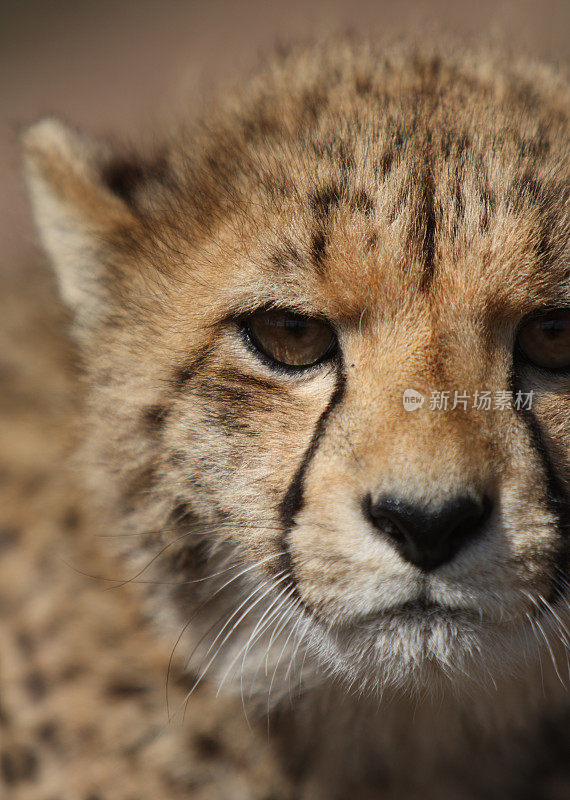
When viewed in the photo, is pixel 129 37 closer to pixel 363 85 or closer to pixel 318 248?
pixel 363 85

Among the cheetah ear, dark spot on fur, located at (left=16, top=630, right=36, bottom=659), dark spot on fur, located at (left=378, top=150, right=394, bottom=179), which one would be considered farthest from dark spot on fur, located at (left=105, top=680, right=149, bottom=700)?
dark spot on fur, located at (left=378, top=150, right=394, bottom=179)

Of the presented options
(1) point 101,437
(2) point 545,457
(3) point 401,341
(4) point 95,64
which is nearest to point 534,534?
(2) point 545,457

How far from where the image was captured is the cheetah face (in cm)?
77

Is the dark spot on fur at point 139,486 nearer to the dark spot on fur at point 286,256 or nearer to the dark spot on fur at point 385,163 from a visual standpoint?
the dark spot on fur at point 286,256

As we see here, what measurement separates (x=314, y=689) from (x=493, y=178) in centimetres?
65

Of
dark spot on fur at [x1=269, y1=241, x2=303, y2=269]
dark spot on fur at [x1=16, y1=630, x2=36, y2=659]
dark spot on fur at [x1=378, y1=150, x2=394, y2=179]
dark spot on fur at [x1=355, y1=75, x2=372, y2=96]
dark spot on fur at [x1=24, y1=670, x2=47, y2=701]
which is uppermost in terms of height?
dark spot on fur at [x1=355, y1=75, x2=372, y2=96]

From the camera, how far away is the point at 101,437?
1017mm

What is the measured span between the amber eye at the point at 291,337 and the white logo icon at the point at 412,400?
0.35 ft

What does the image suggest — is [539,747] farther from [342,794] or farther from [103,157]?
[103,157]

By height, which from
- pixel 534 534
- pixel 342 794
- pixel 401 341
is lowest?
Answer: pixel 342 794

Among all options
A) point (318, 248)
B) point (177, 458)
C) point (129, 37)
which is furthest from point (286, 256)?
point (129, 37)

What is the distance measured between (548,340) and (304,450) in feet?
0.88

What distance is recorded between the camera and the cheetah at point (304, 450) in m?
0.79

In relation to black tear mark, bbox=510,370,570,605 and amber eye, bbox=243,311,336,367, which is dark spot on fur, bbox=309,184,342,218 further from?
black tear mark, bbox=510,370,570,605
